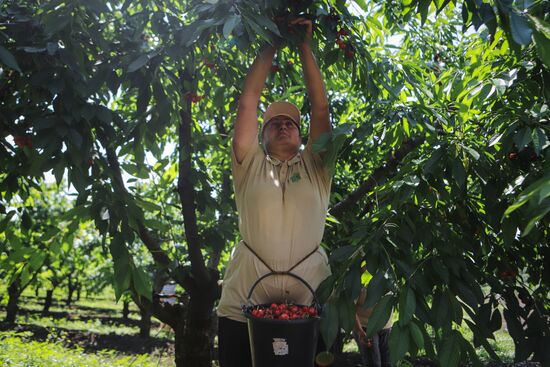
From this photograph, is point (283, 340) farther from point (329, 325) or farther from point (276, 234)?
point (276, 234)

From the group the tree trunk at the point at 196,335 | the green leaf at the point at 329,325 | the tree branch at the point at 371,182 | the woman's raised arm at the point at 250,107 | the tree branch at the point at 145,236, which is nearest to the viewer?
the green leaf at the point at 329,325

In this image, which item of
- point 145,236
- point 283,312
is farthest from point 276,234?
point 145,236

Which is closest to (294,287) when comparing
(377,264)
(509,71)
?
(377,264)

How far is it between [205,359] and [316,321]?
270 centimetres

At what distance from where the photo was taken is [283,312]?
1913 mm

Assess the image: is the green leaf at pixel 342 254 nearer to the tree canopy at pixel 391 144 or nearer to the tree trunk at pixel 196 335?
the tree canopy at pixel 391 144

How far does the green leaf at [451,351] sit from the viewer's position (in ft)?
5.44

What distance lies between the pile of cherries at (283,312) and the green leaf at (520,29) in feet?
3.62

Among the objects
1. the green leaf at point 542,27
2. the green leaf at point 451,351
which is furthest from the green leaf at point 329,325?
the green leaf at point 542,27

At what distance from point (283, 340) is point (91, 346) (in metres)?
10.8

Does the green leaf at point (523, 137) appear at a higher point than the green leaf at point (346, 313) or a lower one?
higher

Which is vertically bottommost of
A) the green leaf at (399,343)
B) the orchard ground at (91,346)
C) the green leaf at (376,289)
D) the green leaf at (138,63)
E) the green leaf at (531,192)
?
the orchard ground at (91,346)

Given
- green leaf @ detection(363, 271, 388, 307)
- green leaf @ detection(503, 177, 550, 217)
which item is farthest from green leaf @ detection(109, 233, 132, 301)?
green leaf @ detection(503, 177, 550, 217)

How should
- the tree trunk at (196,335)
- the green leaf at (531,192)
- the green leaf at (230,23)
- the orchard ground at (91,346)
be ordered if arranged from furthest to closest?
the orchard ground at (91,346) < the tree trunk at (196,335) < the green leaf at (230,23) < the green leaf at (531,192)
